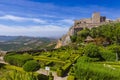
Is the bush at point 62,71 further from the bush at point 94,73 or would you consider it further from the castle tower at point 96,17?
the castle tower at point 96,17

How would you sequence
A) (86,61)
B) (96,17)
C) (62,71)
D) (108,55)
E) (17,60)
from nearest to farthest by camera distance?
(62,71), (86,61), (17,60), (108,55), (96,17)

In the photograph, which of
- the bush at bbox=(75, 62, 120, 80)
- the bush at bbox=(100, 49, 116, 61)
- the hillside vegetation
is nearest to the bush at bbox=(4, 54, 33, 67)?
the hillside vegetation

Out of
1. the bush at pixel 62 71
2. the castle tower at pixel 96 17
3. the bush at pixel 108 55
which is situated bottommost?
the bush at pixel 62 71

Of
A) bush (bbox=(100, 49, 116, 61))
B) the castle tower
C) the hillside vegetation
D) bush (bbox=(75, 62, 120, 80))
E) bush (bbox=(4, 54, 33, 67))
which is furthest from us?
the castle tower

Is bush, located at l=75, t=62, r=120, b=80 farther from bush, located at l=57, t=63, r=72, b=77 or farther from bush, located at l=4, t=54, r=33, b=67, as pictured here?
bush, located at l=4, t=54, r=33, b=67

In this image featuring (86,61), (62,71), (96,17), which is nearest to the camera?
(62,71)

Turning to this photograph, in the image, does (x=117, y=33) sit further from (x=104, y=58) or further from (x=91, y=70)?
(x=91, y=70)

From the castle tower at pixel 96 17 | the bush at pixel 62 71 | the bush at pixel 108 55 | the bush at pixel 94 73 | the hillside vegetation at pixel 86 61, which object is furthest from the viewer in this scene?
the castle tower at pixel 96 17

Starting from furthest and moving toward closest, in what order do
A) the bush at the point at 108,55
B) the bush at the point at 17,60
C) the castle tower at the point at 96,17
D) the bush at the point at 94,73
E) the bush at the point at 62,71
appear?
the castle tower at the point at 96,17
the bush at the point at 108,55
the bush at the point at 17,60
the bush at the point at 62,71
the bush at the point at 94,73

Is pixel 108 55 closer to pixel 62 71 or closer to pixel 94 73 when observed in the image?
pixel 62 71

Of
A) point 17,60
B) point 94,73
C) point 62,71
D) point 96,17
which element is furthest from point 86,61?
point 96,17

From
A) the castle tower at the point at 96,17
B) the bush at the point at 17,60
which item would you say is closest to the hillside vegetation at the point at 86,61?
the bush at the point at 17,60

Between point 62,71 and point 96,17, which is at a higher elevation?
point 96,17

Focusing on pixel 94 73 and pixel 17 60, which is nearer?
pixel 94 73
